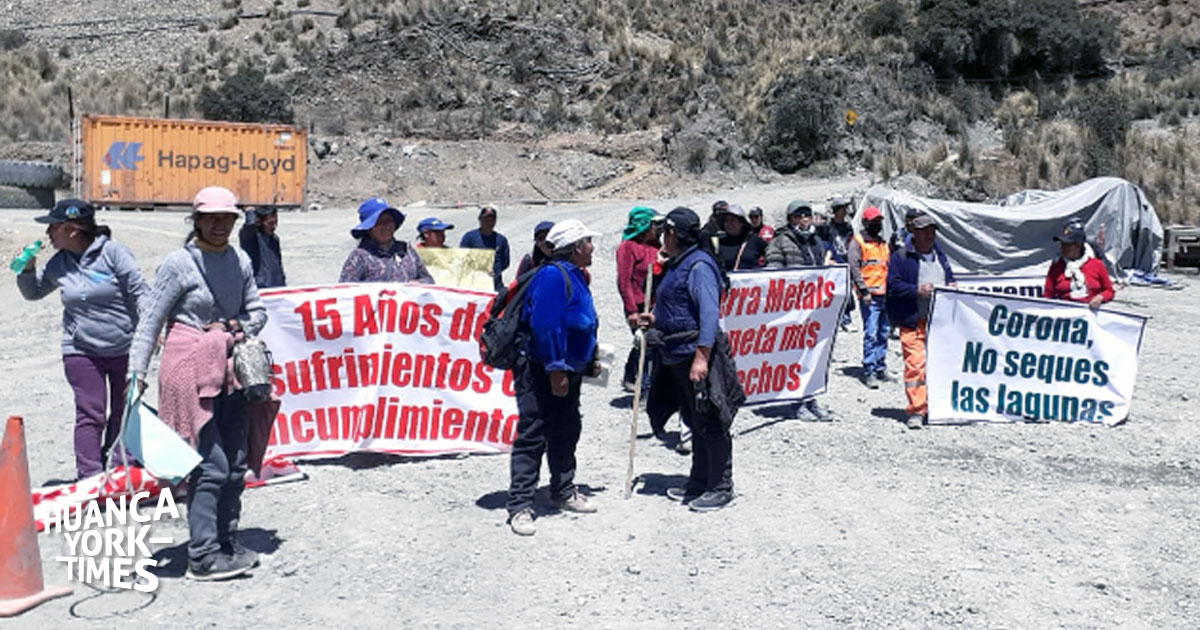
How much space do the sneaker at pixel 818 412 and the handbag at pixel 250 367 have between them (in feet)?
17.5

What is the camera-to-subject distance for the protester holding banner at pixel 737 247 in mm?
9836

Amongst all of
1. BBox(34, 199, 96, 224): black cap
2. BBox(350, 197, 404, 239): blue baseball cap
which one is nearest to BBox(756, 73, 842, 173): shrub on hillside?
BBox(350, 197, 404, 239): blue baseball cap

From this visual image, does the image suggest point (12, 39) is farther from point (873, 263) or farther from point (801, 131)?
point (873, 263)

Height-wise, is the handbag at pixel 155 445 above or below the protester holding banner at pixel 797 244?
below

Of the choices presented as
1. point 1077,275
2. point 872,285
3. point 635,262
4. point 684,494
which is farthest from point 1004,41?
point 684,494

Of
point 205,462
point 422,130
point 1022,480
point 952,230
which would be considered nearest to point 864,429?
point 1022,480

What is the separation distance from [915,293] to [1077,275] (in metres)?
1.61

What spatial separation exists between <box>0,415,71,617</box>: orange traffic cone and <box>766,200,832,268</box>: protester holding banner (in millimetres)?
6439

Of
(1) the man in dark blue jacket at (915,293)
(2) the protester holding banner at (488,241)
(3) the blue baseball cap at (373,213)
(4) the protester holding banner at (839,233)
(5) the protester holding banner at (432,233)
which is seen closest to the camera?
(3) the blue baseball cap at (373,213)

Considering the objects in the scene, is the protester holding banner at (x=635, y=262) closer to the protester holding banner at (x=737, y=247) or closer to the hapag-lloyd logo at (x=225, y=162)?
the protester holding banner at (x=737, y=247)

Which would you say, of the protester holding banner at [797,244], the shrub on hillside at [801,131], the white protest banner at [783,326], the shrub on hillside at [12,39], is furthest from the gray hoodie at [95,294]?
the shrub on hillside at [12,39]

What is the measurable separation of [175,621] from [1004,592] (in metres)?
3.84

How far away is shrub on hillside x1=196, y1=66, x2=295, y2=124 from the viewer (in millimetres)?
48562

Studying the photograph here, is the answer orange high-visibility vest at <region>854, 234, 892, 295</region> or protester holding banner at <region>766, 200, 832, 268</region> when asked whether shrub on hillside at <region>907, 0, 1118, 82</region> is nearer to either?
orange high-visibility vest at <region>854, 234, 892, 295</region>
